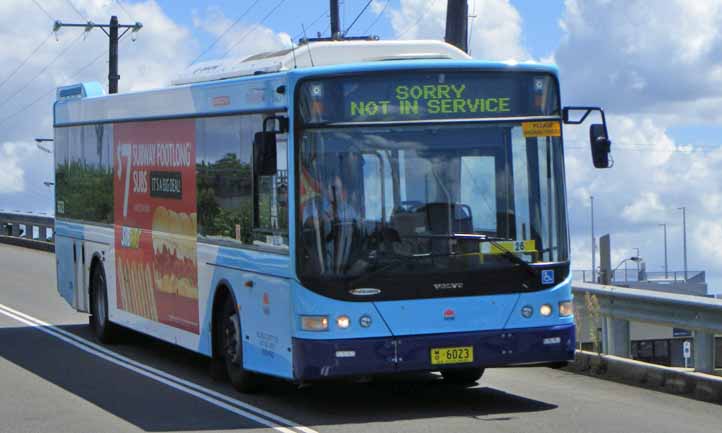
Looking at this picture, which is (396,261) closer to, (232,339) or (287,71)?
(287,71)

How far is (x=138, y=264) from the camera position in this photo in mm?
16391

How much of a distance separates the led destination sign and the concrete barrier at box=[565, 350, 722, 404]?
285 cm

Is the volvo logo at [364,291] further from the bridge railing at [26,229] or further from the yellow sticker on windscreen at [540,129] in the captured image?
the bridge railing at [26,229]

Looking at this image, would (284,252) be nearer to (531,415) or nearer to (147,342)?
(531,415)

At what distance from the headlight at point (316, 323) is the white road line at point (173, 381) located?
30.5 inches

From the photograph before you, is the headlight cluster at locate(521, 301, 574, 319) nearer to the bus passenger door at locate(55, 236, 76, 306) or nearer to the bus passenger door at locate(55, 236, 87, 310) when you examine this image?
the bus passenger door at locate(55, 236, 87, 310)

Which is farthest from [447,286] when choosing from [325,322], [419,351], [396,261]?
[325,322]

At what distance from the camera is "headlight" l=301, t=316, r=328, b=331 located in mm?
11484

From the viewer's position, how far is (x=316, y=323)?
11.5 meters

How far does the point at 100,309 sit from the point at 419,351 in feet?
24.6

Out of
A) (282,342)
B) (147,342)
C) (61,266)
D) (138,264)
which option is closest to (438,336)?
(282,342)

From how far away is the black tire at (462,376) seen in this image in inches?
540

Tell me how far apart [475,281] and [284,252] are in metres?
1.61

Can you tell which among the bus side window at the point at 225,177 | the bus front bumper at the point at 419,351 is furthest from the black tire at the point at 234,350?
the bus front bumper at the point at 419,351
